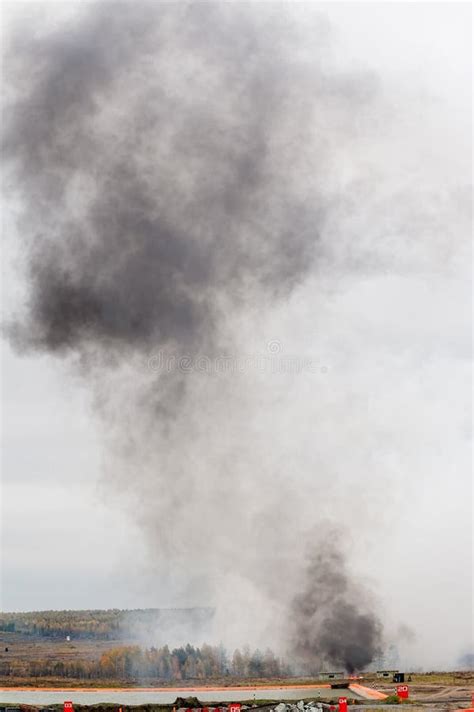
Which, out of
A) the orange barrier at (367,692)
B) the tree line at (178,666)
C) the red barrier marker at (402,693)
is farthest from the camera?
the tree line at (178,666)

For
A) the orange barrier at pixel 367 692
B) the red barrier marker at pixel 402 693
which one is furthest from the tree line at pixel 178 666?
the red barrier marker at pixel 402 693

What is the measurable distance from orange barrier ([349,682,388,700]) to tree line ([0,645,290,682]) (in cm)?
1544

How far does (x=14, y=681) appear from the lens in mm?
125375

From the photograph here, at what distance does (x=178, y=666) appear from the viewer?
115 m

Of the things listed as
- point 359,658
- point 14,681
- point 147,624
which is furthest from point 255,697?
point 147,624

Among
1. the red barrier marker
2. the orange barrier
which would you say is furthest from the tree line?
the red barrier marker

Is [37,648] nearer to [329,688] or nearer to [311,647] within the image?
[311,647]

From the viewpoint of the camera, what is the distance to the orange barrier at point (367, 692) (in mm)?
90400

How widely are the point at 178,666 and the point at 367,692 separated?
26345 millimetres

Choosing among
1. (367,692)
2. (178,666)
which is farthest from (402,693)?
(178,666)

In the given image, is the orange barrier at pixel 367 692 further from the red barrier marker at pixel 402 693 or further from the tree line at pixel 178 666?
the tree line at pixel 178 666

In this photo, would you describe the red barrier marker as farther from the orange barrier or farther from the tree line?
the tree line

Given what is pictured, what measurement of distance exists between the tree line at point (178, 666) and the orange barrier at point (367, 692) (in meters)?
15.4

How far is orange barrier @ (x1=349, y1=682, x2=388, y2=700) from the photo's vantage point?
90.4 metres
